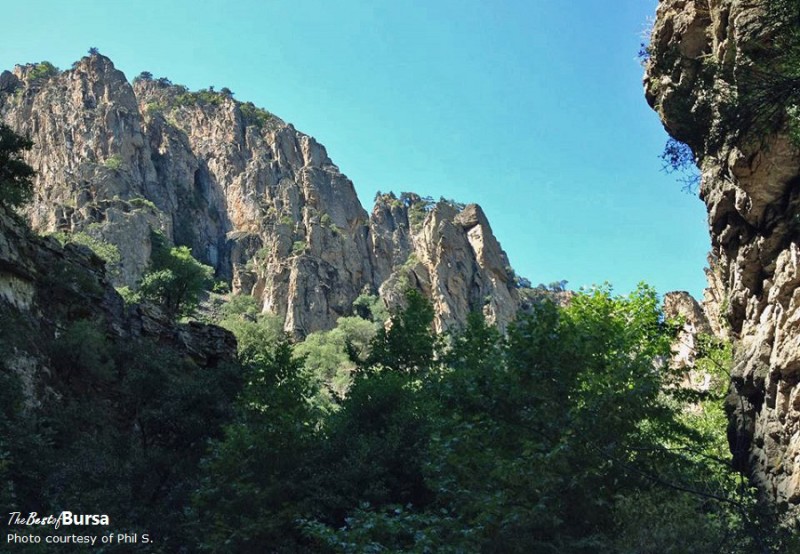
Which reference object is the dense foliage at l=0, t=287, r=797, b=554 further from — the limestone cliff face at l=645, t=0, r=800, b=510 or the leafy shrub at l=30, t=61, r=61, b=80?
the leafy shrub at l=30, t=61, r=61, b=80

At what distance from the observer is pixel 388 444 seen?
61.9ft

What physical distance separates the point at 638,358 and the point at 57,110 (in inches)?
4492

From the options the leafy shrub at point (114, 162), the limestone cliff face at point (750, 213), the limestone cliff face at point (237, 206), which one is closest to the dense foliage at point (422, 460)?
the limestone cliff face at point (750, 213)

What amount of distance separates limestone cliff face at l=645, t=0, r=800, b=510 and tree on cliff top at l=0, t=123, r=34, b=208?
26619mm

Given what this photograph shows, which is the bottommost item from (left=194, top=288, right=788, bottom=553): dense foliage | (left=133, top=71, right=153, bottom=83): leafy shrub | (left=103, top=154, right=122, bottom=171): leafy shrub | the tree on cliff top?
(left=194, top=288, right=788, bottom=553): dense foliage

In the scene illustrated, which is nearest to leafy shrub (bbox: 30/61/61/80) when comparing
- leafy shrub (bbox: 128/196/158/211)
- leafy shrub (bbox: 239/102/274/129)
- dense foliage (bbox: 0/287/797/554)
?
leafy shrub (bbox: 239/102/274/129)

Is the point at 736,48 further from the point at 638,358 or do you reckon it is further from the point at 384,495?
the point at 384,495

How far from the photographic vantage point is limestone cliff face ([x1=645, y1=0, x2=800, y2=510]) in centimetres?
1353

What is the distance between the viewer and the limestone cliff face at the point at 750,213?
44.4 feet

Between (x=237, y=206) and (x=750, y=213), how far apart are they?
350ft

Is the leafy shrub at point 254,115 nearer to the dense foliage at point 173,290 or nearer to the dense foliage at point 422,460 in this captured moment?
the dense foliage at point 173,290

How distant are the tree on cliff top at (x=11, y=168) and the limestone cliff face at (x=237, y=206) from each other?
43972mm

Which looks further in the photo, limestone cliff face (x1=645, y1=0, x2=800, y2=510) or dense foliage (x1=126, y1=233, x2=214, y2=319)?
dense foliage (x1=126, y1=233, x2=214, y2=319)

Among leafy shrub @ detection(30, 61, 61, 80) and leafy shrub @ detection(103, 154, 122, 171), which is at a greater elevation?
leafy shrub @ detection(30, 61, 61, 80)
